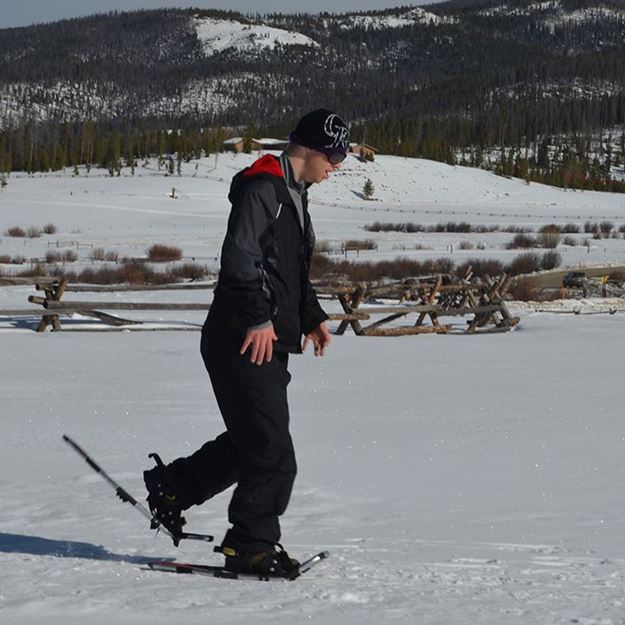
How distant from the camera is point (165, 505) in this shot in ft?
14.5

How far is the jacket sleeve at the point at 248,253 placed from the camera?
385cm

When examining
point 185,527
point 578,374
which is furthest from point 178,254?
point 185,527

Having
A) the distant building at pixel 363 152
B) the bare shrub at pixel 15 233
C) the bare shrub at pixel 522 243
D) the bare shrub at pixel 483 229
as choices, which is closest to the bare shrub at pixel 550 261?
the bare shrub at pixel 522 243

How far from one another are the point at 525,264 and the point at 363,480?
101ft

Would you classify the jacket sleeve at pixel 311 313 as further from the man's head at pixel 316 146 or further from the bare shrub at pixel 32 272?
the bare shrub at pixel 32 272

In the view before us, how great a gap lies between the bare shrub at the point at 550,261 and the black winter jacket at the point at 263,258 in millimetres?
34117

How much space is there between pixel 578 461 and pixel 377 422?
1860 mm

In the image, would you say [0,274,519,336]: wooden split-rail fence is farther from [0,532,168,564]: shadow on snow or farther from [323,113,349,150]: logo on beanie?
[323,113,349,150]: logo on beanie

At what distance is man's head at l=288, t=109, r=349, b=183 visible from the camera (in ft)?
13.5

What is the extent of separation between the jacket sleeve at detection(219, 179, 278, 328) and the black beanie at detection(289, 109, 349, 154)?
330mm

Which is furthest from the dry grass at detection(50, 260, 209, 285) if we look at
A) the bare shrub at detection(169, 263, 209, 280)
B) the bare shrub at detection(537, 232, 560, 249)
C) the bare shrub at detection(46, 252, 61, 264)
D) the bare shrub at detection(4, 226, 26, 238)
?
the bare shrub at detection(537, 232, 560, 249)

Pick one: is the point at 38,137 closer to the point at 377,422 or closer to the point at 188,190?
the point at 188,190

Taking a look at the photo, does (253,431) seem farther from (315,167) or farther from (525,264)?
(525,264)

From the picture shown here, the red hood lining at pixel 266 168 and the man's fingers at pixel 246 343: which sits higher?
the red hood lining at pixel 266 168
